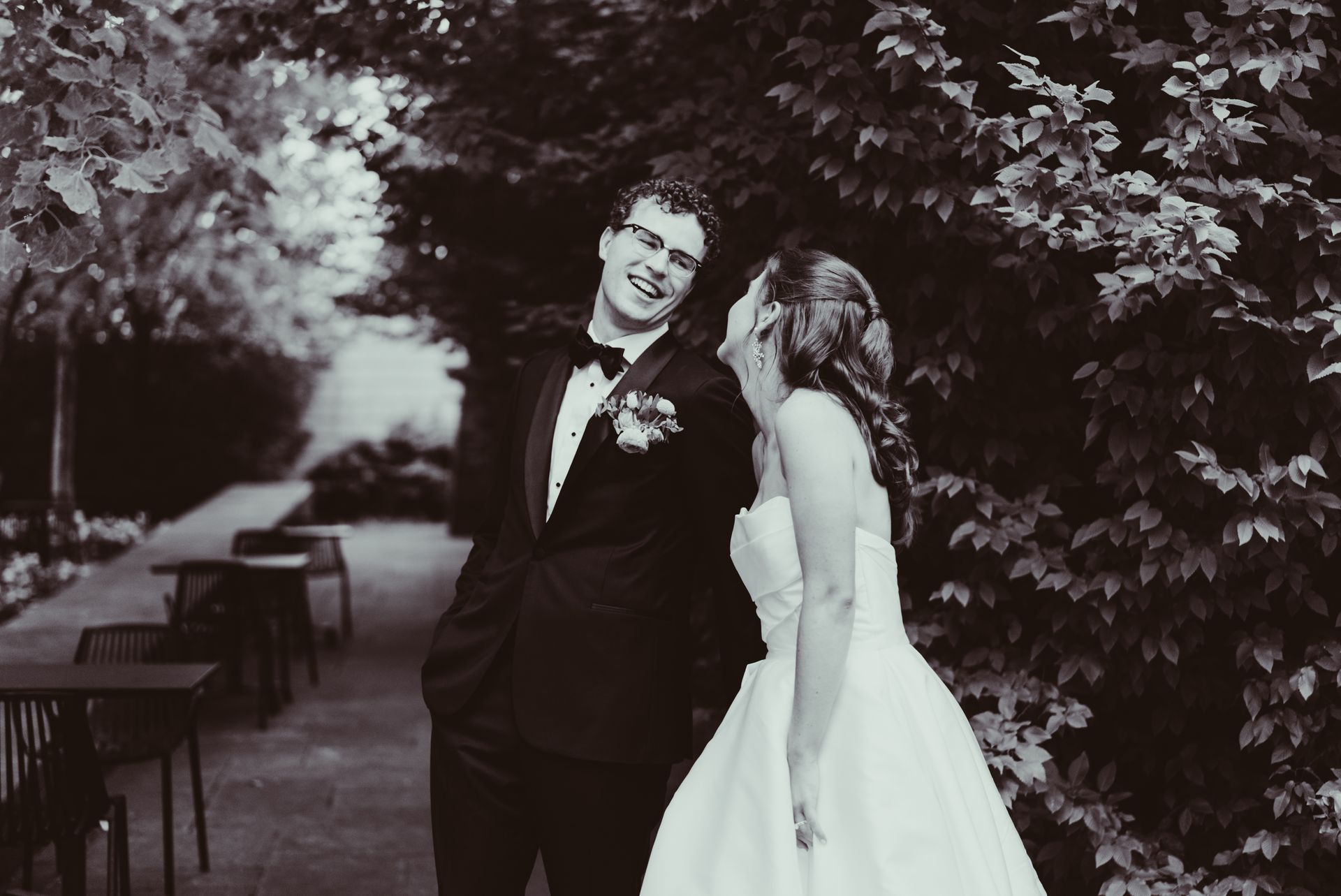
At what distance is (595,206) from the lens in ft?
20.3

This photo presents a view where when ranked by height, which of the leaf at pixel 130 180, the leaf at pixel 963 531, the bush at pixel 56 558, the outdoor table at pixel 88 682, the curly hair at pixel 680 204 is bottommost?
the bush at pixel 56 558

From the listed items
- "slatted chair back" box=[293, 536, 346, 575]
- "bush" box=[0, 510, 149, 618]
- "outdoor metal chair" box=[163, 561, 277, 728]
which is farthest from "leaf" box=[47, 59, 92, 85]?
"bush" box=[0, 510, 149, 618]

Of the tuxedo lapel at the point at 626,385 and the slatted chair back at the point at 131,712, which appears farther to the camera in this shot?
the slatted chair back at the point at 131,712

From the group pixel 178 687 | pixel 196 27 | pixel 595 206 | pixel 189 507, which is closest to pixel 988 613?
pixel 178 687

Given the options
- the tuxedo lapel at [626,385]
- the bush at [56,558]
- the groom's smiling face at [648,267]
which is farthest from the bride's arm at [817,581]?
the bush at [56,558]

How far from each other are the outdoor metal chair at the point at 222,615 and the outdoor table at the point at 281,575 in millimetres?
84

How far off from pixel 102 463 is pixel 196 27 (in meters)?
13.2

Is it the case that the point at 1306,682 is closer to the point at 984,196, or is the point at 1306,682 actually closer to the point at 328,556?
the point at 984,196

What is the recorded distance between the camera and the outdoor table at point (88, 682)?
409 centimetres

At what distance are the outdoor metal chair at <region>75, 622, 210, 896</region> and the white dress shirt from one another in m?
2.49

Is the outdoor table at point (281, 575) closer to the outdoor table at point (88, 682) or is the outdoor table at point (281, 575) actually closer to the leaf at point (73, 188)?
the outdoor table at point (88, 682)

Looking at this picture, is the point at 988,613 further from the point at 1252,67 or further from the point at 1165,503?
the point at 1252,67

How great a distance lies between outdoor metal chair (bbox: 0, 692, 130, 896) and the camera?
13.2 feet

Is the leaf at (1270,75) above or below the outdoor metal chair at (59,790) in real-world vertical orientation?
above
